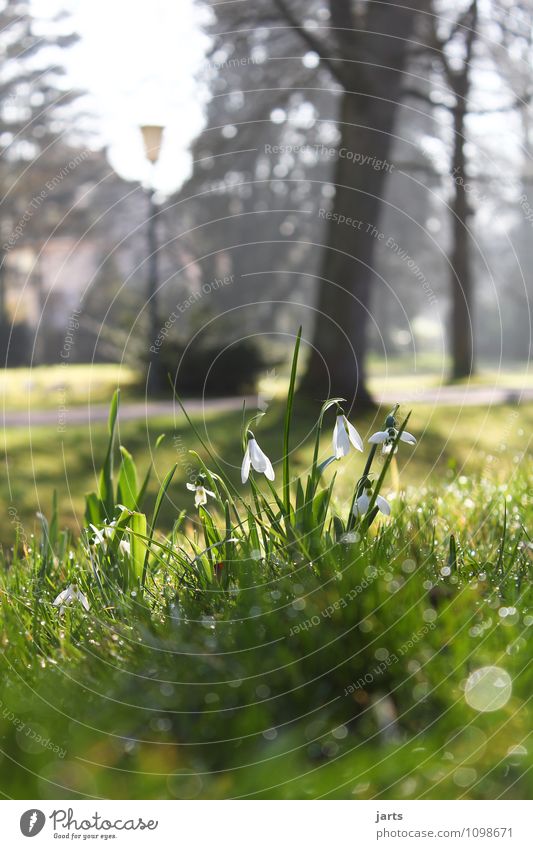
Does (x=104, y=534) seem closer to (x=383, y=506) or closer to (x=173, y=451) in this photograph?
(x=383, y=506)

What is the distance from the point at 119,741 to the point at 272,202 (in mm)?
35271

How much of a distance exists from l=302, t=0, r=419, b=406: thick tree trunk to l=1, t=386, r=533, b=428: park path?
0.88m

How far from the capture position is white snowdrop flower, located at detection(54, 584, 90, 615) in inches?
119

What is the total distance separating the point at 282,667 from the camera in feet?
7.55

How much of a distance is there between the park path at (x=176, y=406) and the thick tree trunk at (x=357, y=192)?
88 cm

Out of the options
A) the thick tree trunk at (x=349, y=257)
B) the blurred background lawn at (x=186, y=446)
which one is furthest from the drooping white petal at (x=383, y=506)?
the thick tree trunk at (x=349, y=257)

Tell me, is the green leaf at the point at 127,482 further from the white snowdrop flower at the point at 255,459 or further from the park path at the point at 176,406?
the park path at the point at 176,406

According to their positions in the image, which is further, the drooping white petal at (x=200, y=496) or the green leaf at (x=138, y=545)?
the green leaf at (x=138, y=545)

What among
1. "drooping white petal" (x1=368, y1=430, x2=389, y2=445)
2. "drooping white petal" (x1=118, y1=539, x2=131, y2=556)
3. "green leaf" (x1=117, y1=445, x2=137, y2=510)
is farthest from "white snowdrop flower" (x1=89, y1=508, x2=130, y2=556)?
"drooping white petal" (x1=368, y1=430, x2=389, y2=445)

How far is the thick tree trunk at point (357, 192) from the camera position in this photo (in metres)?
11.5

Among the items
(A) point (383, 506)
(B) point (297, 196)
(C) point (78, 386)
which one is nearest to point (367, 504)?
(A) point (383, 506)

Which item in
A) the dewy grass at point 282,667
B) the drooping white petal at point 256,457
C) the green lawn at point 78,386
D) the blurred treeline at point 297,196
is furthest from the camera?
the green lawn at point 78,386

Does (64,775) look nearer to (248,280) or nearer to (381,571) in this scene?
(381,571)
